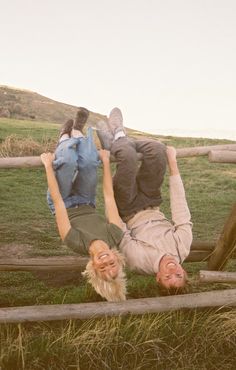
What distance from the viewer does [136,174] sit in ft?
15.1

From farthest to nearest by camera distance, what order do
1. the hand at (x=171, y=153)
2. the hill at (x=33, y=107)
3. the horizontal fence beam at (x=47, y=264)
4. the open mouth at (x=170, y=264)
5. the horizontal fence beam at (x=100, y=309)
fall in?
the hill at (x=33, y=107) < the horizontal fence beam at (x=47, y=264) < the hand at (x=171, y=153) < the open mouth at (x=170, y=264) < the horizontal fence beam at (x=100, y=309)

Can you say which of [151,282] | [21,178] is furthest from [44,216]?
[151,282]

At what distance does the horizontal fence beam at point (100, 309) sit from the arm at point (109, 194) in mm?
713

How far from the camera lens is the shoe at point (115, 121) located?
4.71m

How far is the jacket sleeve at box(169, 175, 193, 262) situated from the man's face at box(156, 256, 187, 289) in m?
0.29

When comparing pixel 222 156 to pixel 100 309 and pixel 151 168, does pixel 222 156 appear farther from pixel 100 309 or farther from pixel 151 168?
pixel 100 309

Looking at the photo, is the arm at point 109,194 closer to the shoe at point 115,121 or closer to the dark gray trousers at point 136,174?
the dark gray trousers at point 136,174

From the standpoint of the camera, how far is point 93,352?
3.92m

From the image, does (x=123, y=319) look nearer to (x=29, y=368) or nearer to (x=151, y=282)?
(x=29, y=368)

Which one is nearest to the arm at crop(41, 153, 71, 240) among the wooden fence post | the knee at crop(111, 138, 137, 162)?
the knee at crop(111, 138, 137, 162)

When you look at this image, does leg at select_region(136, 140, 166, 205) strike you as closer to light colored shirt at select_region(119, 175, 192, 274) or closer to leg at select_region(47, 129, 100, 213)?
light colored shirt at select_region(119, 175, 192, 274)

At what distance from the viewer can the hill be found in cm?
3069

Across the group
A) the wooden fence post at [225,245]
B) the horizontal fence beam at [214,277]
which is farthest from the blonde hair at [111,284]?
the wooden fence post at [225,245]

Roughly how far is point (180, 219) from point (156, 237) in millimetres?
254
